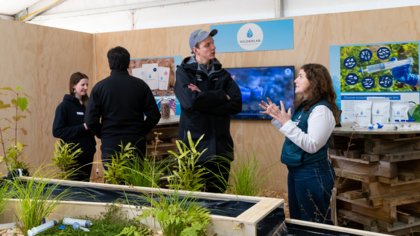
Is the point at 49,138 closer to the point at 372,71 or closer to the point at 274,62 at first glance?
the point at 274,62

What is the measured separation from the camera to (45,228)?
1524 mm

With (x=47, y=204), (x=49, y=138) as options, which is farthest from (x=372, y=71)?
(x=49, y=138)

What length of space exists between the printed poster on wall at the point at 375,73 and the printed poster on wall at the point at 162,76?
89.7 inches

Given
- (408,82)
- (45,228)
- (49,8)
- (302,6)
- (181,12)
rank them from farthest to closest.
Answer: (49,8) → (181,12) → (302,6) → (408,82) → (45,228)

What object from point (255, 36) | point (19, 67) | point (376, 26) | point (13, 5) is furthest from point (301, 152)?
point (13, 5)

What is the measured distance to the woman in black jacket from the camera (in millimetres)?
3195

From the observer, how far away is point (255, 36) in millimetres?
4910

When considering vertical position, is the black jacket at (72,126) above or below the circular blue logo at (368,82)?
below

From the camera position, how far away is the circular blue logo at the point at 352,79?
4.43 metres

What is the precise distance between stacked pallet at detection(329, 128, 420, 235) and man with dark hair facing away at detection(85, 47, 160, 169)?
1.63 m

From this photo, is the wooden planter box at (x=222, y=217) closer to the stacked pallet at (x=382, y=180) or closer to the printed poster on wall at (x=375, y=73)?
the stacked pallet at (x=382, y=180)

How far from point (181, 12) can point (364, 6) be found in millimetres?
3524

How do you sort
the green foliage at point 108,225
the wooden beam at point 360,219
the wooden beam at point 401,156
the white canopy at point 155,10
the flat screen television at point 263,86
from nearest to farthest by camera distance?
the green foliage at point 108,225
the wooden beam at point 401,156
the wooden beam at point 360,219
the flat screen television at point 263,86
the white canopy at point 155,10

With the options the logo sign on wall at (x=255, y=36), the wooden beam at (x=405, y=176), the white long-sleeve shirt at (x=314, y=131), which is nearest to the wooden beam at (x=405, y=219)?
the wooden beam at (x=405, y=176)
